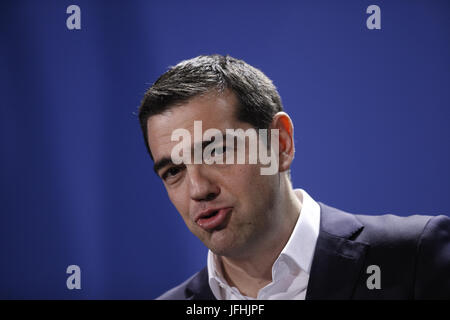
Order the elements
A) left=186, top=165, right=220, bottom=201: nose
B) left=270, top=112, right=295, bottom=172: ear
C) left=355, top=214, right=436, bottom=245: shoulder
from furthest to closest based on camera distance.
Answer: left=270, top=112, right=295, bottom=172: ear
left=355, top=214, right=436, bottom=245: shoulder
left=186, top=165, right=220, bottom=201: nose

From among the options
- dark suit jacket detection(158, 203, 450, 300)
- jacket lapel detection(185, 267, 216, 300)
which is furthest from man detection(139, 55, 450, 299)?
jacket lapel detection(185, 267, 216, 300)

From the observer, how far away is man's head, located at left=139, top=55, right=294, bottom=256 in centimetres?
158

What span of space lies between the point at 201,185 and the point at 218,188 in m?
0.06

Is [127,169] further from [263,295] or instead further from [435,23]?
[435,23]

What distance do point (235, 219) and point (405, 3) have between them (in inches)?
50.2

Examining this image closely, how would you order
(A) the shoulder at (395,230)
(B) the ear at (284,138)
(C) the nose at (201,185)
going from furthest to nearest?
(B) the ear at (284,138) → (A) the shoulder at (395,230) → (C) the nose at (201,185)

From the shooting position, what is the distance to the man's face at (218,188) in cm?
157

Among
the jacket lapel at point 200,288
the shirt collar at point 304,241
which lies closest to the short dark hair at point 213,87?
the shirt collar at point 304,241

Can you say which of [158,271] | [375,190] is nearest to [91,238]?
[158,271]

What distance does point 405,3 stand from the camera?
6.82 ft

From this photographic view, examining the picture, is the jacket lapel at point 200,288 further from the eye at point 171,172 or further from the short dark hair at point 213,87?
the short dark hair at point 213,87

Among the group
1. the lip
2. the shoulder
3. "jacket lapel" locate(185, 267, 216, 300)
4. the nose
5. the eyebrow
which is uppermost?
the eyebrow

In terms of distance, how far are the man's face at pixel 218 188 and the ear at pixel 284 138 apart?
3.8 inches

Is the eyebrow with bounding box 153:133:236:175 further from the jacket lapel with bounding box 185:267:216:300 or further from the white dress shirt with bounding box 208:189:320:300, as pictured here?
the jacket lapel with bounding box 185:267:216:300
